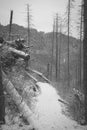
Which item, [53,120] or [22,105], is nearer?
[22,105]

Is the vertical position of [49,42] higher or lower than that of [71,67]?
higher

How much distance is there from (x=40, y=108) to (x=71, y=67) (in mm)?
30289

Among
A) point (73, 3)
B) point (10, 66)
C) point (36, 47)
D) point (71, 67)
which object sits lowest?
point (71, 67)

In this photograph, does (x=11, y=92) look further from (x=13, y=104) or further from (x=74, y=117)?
(x=74, y=117)

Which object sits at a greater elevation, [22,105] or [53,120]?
[22,105]

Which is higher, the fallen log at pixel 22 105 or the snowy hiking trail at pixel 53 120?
the fallen log at pixel 22 105

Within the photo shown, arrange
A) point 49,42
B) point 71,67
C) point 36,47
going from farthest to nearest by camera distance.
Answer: point 49,42 < point 36,47 < point 71,67

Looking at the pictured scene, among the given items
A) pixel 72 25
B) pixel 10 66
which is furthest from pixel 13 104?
pixel 72 25

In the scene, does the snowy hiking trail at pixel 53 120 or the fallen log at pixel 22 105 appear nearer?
the fallen log at pixel 22 105

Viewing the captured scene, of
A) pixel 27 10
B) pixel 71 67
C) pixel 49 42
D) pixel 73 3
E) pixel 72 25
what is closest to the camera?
pixel 73 3

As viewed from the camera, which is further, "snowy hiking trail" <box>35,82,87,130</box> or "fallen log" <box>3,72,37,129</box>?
"snowy hiking trail" <box>35,82,87,130</box>

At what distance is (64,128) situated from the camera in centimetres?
438

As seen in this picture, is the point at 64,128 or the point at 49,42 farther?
the point at 49,42

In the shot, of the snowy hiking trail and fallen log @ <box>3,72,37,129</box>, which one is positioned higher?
fallen log @ <box>3,72,37,129</box>
